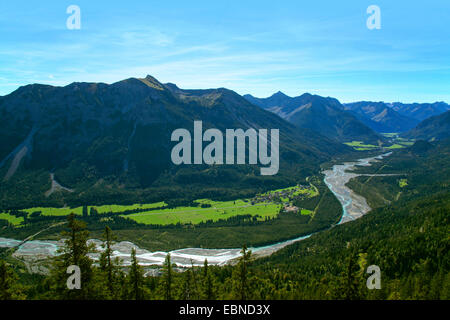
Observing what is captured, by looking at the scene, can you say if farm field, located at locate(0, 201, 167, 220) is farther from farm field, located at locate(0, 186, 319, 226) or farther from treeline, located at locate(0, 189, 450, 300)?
treeline, located at locate(0, 189, 450, 300)

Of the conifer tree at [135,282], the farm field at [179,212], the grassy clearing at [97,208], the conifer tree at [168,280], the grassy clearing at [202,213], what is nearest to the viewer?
the conifer tree at [135,282]

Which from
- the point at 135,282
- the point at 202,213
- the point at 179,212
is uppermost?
the point at 135,282

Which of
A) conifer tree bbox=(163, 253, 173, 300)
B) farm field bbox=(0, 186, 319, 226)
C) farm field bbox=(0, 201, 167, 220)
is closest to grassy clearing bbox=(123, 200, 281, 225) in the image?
farm field bbox=(0, 186, 319, 226)

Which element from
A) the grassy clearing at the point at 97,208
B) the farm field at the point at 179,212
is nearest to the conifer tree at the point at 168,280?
the farm field at the point at 179,212

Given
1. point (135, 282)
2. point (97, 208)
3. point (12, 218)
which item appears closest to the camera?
point (135, 282)

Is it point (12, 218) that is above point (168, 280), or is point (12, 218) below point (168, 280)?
below

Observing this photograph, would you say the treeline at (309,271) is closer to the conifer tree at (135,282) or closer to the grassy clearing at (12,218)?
the conifer tree at (135,282)

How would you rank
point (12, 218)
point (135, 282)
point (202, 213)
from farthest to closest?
point (202, 213), point (12, 218), point (135, 282)

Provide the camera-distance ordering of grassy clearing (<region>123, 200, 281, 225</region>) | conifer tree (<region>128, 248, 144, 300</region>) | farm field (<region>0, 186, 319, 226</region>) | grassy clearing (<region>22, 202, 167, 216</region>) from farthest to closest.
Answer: grassy clearing (<region>22, 202, 167, 216</region>)
farm field (<region>0, 186, 319, 226</region>)
grassy clearing (<region>123, 200, 281, 225</region>)
conifer tree (<region>128, 248, 144, 300</region>)

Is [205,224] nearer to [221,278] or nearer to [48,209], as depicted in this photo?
[221,278]

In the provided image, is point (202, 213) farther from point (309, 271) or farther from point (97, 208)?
point (309, 271)

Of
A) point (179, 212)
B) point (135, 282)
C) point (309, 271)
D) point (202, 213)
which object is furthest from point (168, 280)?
point (179, 212)
